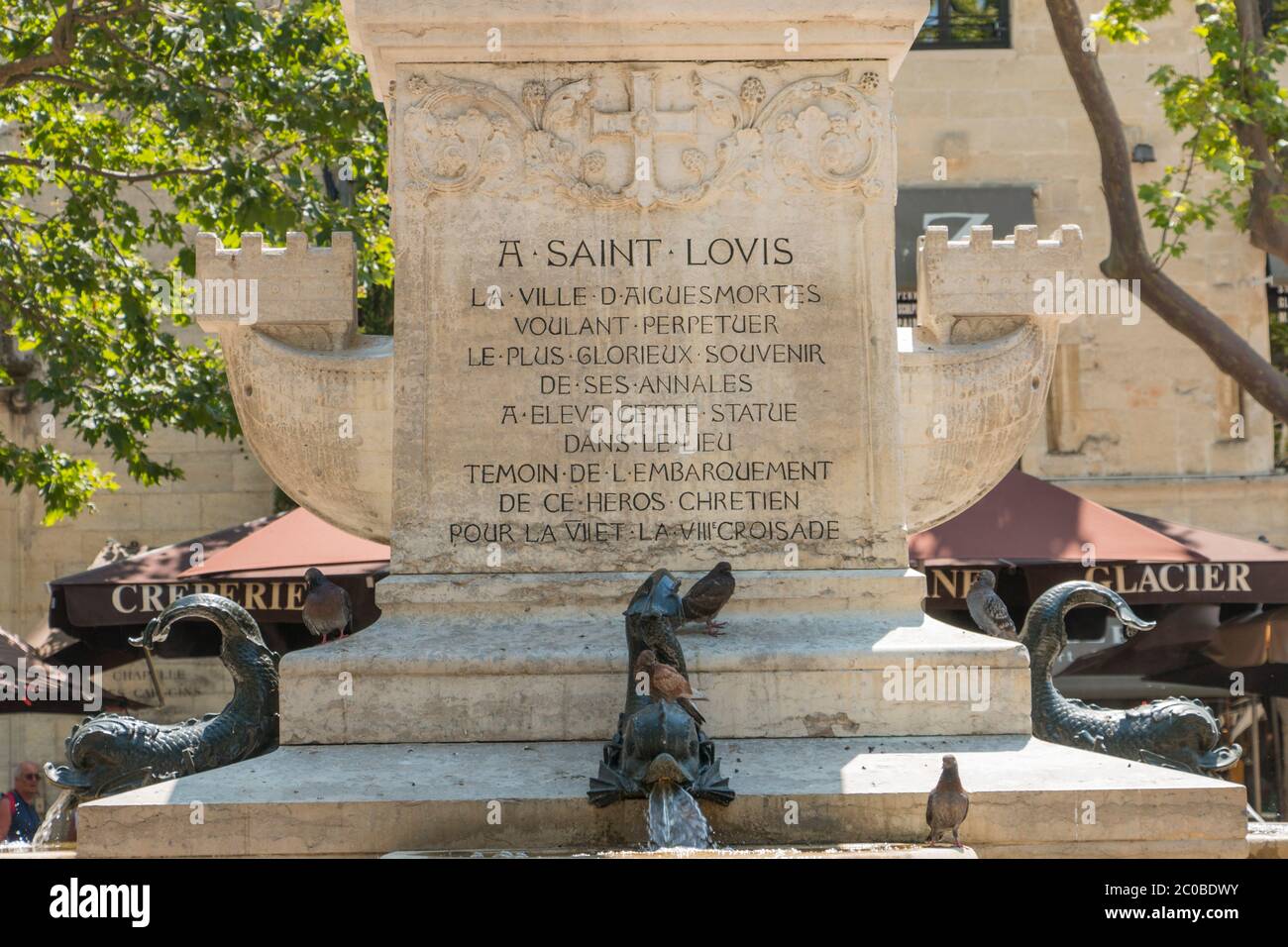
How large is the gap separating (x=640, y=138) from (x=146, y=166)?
11.0m

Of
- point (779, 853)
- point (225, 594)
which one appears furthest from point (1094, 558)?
point (779, 853)

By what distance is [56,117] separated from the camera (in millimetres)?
16828

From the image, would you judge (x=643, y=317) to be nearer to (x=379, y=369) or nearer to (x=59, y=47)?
(x=379, y=369)

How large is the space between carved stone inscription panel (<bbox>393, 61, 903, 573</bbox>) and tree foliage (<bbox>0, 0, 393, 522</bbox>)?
8.60 metres

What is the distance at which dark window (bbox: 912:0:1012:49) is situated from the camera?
23125mm

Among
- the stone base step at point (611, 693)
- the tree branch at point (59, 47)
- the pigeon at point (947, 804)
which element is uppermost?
the tree branch at point (59, 47)

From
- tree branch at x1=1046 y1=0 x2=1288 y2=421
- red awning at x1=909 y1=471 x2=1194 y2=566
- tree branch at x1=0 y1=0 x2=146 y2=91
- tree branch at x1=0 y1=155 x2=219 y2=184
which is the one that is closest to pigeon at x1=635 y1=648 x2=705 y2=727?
red awning at x1=909 y1=471 x2=1194 y2=566

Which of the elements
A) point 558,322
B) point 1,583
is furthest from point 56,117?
point 558,322

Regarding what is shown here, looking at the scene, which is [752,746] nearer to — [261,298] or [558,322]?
[558,322]

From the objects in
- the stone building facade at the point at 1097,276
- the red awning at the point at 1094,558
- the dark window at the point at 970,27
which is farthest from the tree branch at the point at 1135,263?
the dark window at the point at 970,27

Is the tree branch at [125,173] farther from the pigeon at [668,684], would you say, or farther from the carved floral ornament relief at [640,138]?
the pigeon at [668,684]

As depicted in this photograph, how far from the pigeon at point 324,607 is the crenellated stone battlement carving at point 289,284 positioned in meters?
0.89

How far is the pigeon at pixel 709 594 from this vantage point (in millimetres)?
6402

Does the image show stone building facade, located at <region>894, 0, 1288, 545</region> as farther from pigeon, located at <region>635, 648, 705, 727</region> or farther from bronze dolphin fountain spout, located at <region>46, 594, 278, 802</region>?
pigeon, located at <region>635, 648, 705, 727</region>
